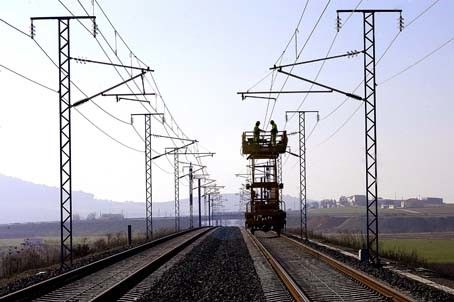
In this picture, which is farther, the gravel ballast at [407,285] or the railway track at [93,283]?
the railway track at [93,283]

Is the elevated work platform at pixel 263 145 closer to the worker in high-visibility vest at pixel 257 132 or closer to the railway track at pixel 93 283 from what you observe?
the worker in high-visibility vest at pixel 257 132

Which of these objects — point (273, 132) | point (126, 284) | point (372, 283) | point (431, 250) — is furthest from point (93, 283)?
point (431, 250)

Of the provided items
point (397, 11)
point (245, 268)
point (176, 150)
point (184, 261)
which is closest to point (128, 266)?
point (184, 261)

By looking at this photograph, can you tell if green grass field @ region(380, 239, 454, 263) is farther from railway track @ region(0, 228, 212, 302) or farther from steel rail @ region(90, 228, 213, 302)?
railway track @ region(0, 228, 212, 302)

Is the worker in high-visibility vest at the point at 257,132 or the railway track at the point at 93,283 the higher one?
the worker in high-visibility vest at the point at 257,132

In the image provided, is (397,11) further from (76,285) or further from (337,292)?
(76,285)

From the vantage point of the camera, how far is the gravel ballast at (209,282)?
17641 mm

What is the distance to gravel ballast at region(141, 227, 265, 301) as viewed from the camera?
57.9ft

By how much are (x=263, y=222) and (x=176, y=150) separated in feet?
49.6

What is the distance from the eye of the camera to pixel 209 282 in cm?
2069

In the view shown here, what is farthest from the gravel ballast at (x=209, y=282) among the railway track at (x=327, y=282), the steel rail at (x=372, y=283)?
the steel rail at (x=372, y=283)

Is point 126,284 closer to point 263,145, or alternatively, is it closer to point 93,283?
point 93,283

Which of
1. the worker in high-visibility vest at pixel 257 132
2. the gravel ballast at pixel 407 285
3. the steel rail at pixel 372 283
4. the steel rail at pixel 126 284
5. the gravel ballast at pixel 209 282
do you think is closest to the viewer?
the steel rail at pixel 372 283

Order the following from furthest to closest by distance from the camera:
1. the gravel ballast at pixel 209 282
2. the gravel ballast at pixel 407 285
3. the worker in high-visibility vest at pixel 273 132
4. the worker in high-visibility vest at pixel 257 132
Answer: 1. the worker in high-visibility vest at pixel 257 132
2. the worker in high-visibility vest at pixel 273 132
3. the gravel ballast at pixel 209 282
4. the gravel ballast at pixel 407 285
